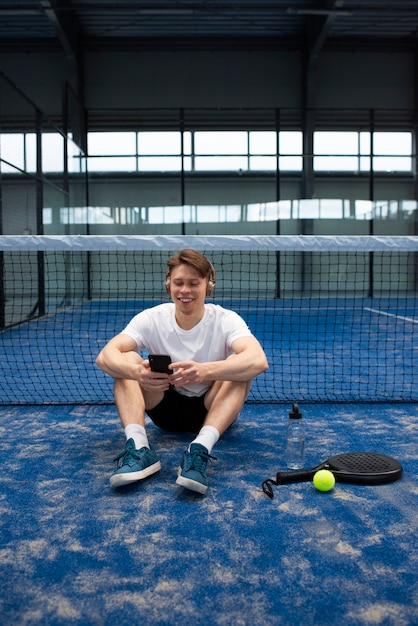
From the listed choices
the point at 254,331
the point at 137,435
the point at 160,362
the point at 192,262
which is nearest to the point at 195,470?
the point at 137,435

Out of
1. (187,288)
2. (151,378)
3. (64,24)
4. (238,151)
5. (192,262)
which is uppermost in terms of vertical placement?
(64,24)

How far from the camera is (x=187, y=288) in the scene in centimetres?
293

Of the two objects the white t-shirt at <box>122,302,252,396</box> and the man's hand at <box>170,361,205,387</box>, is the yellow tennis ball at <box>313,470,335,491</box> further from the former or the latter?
the white t-shirt at <box>122,302,252,396</box>

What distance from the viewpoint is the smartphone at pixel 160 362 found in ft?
8.68

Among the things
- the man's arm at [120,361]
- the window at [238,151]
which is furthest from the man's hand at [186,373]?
the window at [238,151]

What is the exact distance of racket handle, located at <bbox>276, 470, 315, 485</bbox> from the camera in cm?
264

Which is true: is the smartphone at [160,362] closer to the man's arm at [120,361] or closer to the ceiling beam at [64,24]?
the man's arm at [120,361]

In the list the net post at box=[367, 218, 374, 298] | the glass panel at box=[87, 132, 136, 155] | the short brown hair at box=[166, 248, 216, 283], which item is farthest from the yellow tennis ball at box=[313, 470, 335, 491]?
the glass panel at box=[87, 132, 136, 155]

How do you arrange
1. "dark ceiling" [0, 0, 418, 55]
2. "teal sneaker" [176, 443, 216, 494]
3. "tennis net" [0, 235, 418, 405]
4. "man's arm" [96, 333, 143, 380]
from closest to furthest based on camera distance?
1. "teal sneaker" [176, 443, 216, 494]
2. "man's arm" [96, 333, 143, 380]
3. "tennis net" [0, 235, 418, 405]
4. "dark ceiling" [0, 0, 418, 55]

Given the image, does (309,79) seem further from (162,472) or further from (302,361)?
(162,472)

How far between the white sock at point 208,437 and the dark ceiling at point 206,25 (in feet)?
42.1

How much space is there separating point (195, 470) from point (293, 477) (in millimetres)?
481

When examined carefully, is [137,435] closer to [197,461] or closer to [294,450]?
[197,461]

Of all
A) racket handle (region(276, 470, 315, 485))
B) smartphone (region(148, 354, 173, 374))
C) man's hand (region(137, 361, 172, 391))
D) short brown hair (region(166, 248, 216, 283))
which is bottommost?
racket handle (region(276, 470, 315, 485))
